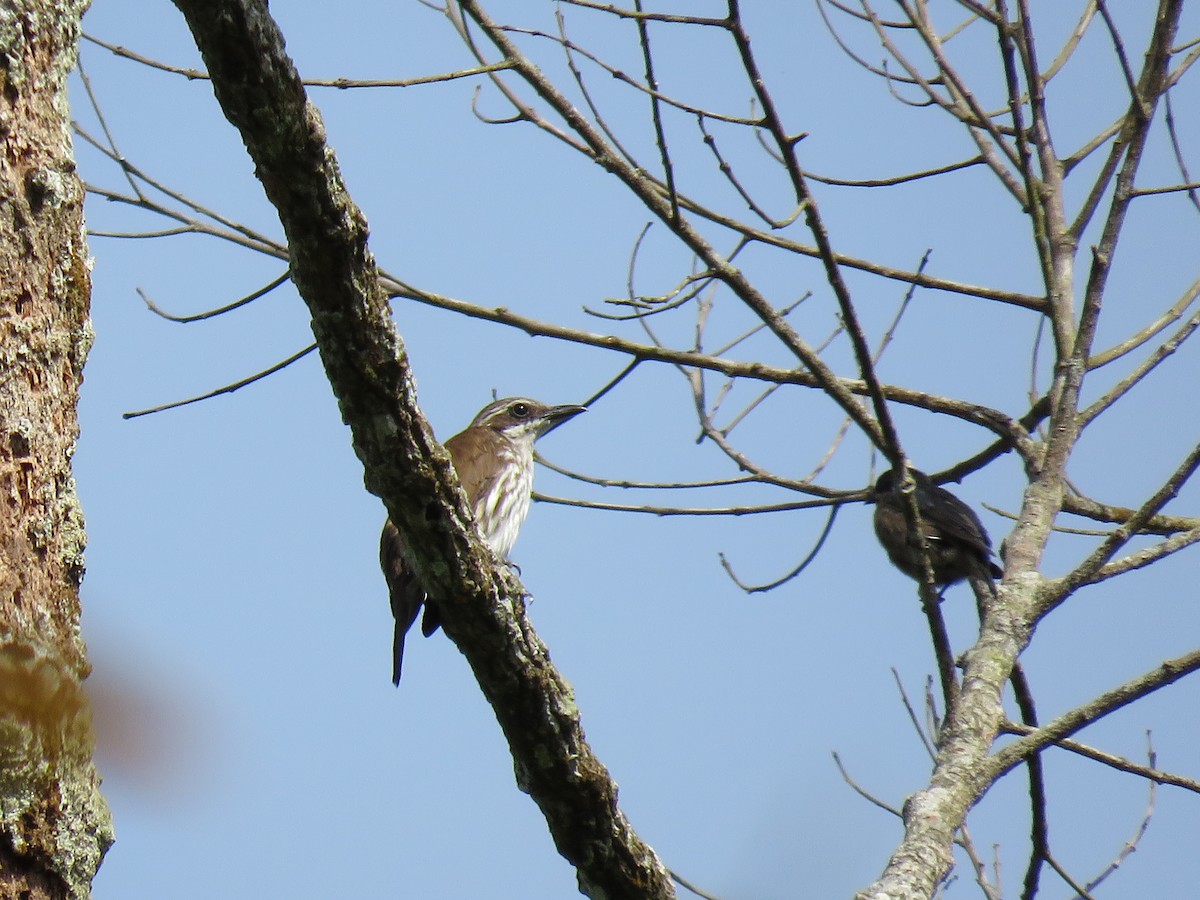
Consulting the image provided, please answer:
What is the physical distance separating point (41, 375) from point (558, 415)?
221 inches

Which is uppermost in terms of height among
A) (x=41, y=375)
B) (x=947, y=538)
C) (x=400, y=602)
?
(x=947, y=538)

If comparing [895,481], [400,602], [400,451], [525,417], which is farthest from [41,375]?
[525,417]

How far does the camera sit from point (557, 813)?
9.54ft

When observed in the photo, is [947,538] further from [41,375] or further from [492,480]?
[41,375]

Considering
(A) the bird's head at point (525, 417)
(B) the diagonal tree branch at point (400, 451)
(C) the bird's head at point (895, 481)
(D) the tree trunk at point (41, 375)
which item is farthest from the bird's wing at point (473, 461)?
(D) the tree trunk at point (41, 375)

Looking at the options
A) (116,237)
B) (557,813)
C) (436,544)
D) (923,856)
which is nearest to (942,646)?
(923,856)

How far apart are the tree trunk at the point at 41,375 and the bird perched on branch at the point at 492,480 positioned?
131 inches

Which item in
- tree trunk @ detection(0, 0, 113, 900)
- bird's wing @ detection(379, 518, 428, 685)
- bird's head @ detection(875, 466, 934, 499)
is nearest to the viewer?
tree trunk @ detection(0, 0, 113, 900)

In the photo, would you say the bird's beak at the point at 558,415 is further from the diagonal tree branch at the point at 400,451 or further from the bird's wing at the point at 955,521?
the diagonal tree branch at the point at 400,451

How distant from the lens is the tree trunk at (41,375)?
6.41 ft

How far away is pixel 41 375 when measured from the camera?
2305 mm

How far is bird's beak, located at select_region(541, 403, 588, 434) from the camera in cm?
782

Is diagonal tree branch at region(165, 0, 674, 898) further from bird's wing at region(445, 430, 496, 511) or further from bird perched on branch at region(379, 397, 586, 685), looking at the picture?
bird's wing at region(445, 430, 496, 511)

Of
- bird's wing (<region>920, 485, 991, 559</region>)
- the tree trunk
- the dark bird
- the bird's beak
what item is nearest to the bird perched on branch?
the bird's beak
